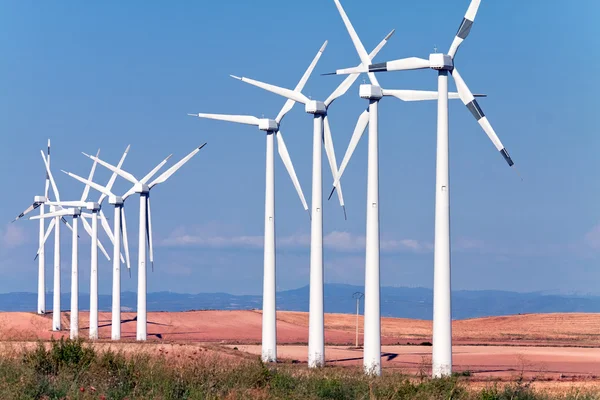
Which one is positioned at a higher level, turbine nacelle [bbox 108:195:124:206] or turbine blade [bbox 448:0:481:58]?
turbine blade [bbox 448:0:481:58]

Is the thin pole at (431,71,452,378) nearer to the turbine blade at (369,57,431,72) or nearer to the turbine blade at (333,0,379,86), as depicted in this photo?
the turbine blade at (369,57,431,72)

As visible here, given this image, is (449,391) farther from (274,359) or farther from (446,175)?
(274,359)

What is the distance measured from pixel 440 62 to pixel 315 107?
12761 mm

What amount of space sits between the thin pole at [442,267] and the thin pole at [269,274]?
1638 centimetres

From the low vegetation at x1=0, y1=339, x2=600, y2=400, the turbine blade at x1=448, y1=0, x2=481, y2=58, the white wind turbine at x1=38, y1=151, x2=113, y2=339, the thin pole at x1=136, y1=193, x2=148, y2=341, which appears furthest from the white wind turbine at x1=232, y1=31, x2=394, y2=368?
the white wind turbine at x1=38, y1=151, x2=113, y2=339

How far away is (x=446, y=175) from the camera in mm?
47969

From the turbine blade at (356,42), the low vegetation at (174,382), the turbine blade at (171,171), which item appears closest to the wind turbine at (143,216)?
the turbine blade at (171,171)

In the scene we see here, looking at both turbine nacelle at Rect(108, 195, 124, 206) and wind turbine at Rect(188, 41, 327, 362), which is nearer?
wind turbine at Rect(188, 41, 327, 362)

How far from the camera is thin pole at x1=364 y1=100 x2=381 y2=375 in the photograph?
52156mm

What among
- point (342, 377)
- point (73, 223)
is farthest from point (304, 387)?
point (73, 223)

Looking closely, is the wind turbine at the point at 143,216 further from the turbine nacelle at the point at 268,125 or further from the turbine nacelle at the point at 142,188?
the turbine nacelle at the point at 268,125

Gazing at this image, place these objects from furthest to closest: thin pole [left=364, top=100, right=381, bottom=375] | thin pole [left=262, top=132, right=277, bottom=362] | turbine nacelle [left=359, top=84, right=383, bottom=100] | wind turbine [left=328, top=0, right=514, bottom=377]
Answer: thin pole [left=262, top=132, right=277, bottom=362] → turbine nacelle [left=359, top=84, right=383, bottom=100] → thin pole [left=364, top=100, right=381, bottom=375] → wind turbine [left=328, top=0, right=514, bottom=377]

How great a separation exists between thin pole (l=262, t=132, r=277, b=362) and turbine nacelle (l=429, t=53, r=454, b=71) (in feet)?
52.0

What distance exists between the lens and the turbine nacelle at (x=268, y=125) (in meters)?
65.2
